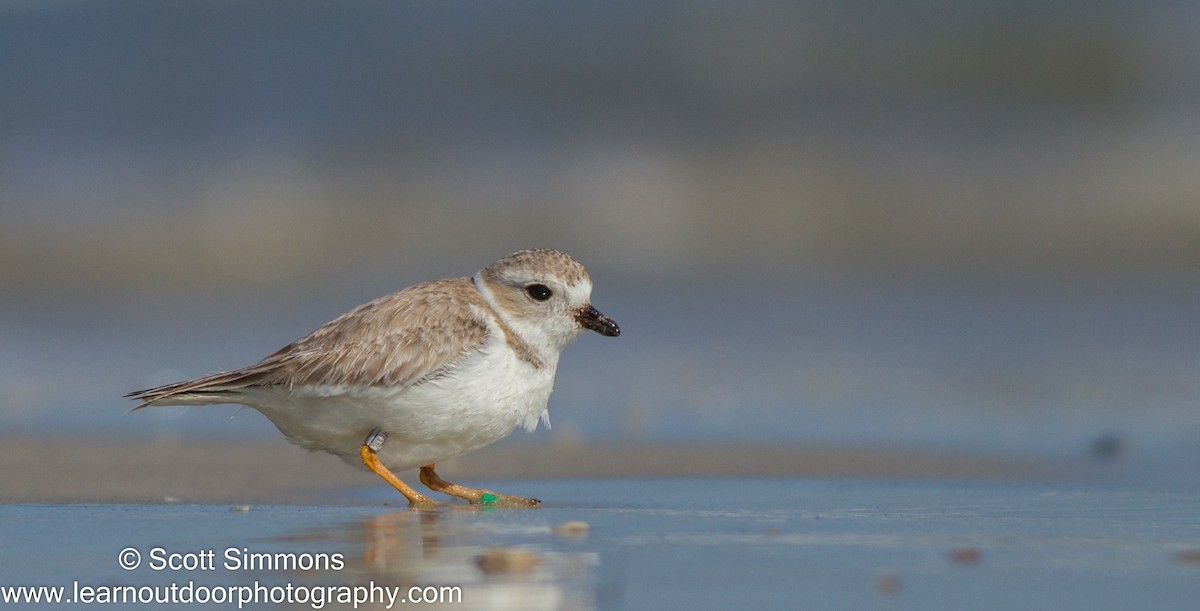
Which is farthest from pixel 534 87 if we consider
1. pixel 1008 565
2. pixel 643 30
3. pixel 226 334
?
pixel 1008 565

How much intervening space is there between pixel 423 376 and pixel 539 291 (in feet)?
2.28

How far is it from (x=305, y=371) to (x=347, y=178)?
41.6ft

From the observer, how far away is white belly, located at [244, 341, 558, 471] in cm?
561

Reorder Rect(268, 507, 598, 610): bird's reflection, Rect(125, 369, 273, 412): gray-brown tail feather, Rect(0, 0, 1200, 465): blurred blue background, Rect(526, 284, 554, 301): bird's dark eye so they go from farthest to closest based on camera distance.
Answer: Rect(0, 0, 1200, 465): blurred blue background, Rect(526, 284, 554, 301): bird's dark eye, Rect(125, 369, 273, 412): gray-brown tail feather, Rect(268, 507, 598, 610): bird's reflection

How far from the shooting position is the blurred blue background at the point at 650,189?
10609 mm

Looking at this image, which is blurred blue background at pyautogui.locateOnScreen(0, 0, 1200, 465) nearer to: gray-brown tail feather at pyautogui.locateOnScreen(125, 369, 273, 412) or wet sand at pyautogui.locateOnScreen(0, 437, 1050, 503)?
wet sand at pyautogui.locateOnScreen(0, 437, 1050, 503)

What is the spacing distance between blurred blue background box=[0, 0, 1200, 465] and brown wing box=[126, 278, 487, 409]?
2.95 meters

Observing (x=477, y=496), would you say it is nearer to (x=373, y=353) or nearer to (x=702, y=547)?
(x=373, y=353)

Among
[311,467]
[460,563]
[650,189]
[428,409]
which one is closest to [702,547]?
[460,563]

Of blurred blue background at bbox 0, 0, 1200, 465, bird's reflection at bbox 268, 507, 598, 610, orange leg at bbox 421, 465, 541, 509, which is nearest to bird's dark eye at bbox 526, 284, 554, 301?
orange leg at bbox 421, 465, 541, 509

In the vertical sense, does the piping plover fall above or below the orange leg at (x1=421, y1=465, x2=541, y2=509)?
above

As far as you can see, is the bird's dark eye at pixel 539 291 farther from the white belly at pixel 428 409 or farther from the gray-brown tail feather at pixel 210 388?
the gray-brown tail feather at pixel 210 388

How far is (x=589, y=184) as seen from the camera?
1747 cm

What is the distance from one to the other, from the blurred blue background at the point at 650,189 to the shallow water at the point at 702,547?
307 cm
